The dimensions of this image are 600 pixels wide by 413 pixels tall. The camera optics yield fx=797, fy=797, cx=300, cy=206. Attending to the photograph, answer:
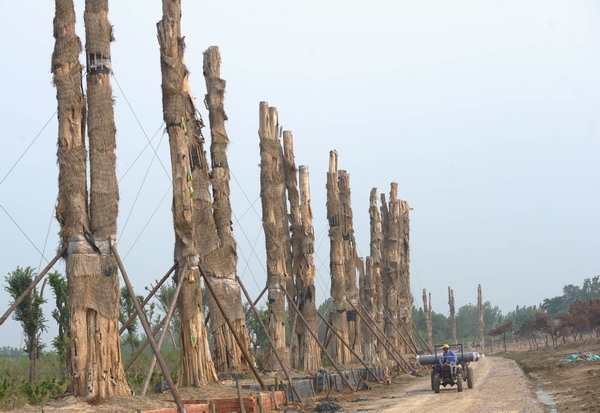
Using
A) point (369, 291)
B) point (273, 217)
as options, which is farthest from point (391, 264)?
point (273, 217)

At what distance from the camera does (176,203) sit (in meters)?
15.8

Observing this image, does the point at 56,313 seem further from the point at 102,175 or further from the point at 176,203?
the point at 102,175

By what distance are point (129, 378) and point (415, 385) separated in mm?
9501

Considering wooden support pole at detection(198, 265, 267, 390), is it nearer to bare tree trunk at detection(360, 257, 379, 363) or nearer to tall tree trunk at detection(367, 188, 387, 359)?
bare tree trunk at detection(360, 257, 379, 363)

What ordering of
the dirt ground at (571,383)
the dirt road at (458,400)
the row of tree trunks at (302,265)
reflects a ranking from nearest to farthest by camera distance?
the dirt road at (458,400) → the dirt ground at (571,383) → the row of tree trunks at (302,265)

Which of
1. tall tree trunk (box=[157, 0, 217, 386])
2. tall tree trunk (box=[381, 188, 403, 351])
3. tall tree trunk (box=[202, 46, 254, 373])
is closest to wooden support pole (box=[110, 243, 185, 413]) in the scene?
tall tree trunk (box=[157, 0, 217, 386])

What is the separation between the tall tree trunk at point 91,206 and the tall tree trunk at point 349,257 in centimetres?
1586

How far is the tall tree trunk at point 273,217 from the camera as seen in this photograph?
71.6ft

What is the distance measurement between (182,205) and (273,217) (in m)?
6.52

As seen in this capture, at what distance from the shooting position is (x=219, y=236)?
62.8 feet

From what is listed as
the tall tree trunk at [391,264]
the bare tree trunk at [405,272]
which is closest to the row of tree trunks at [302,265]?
the tall tree trunk at [391,264]

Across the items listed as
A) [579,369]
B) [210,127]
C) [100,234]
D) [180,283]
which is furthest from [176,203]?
[579,369]

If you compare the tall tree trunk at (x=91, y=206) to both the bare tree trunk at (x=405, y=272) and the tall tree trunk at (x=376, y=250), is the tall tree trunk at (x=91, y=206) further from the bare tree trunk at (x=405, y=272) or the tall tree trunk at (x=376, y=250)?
the bare tree trunk at (x=405, y=272)

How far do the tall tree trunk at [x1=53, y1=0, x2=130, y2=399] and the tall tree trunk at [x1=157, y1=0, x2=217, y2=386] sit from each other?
238cm
